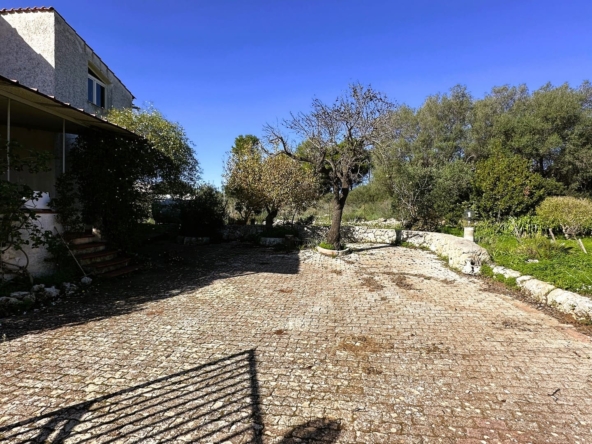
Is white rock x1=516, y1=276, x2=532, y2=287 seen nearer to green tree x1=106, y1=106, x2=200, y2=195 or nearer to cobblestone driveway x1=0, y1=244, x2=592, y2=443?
cobblestone driveway x1=0, y1=244, x2=592, y2=443

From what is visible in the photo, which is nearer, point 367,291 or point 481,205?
point 367,291

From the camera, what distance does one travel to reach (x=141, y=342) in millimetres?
4031

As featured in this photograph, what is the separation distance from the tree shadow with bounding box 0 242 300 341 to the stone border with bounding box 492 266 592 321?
512 centimetres

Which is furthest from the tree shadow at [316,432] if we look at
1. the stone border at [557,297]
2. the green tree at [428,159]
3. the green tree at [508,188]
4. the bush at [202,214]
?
the green tree at [508,188]

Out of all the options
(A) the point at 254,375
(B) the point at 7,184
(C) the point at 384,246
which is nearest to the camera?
(A) the point at 254,375

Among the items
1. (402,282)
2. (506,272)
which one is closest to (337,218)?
(402,282)

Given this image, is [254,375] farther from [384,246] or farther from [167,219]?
[167,219]

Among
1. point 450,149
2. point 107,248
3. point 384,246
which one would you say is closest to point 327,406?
point 107,248

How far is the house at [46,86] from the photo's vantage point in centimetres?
660

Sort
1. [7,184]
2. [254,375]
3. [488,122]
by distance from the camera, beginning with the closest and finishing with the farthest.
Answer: [254,375], [7,184], [488,122]

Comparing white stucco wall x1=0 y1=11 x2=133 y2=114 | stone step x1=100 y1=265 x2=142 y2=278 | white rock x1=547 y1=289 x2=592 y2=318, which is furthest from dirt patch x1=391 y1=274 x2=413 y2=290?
white stucco wall x1=0 y1=11 x2=133 y2=114

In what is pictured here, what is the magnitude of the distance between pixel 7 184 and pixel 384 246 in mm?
11580

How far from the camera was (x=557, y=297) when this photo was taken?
18.3 ft

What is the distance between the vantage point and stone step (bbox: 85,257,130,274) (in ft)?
22.7
